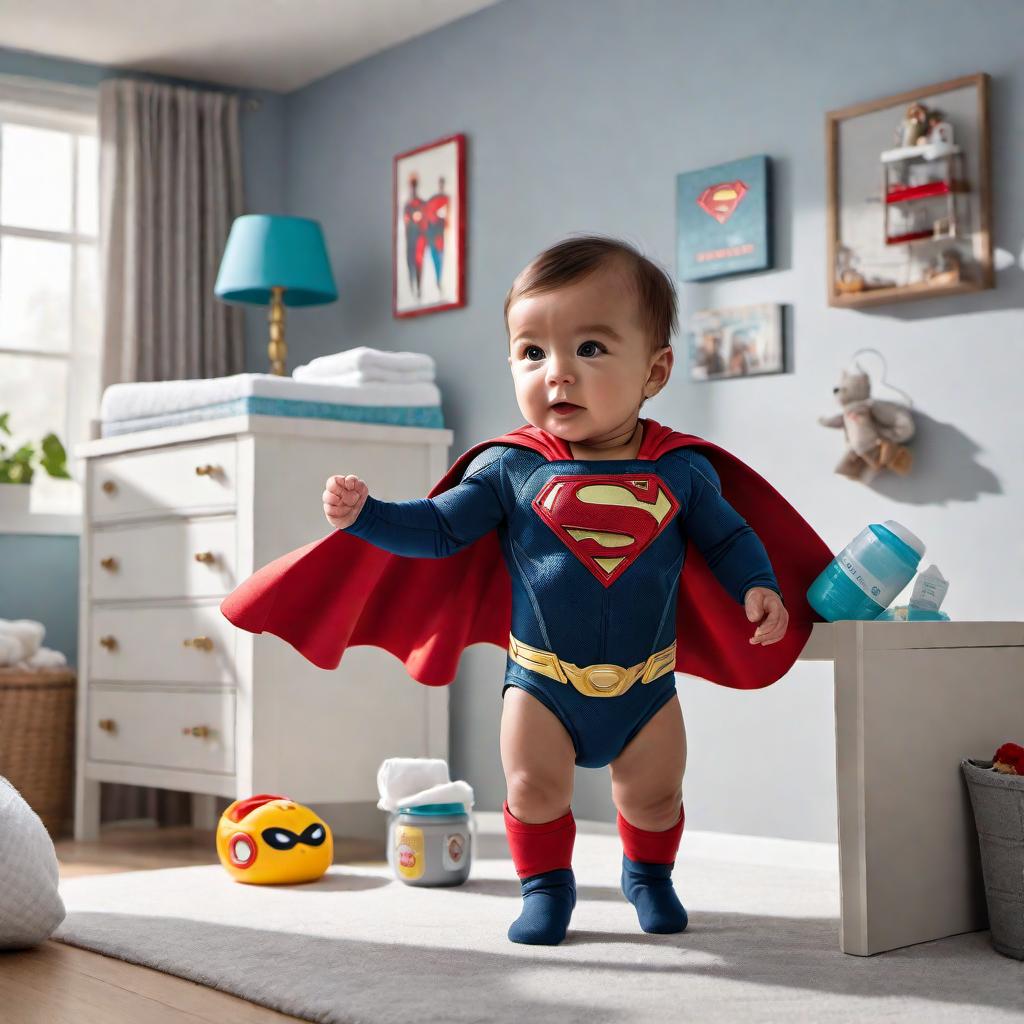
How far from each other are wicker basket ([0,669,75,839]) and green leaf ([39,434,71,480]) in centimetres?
53

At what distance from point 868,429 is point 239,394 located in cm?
133

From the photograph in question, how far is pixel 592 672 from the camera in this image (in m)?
1.87

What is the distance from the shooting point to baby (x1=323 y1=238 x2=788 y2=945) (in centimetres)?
187

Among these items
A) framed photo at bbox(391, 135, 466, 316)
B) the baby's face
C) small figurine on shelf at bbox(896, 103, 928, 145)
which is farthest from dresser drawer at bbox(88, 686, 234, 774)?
small figurine on shelf at bbox(896, 103, 928, 145)

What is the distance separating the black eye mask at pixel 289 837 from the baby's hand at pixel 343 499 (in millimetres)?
975

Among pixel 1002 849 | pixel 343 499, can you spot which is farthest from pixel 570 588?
pixel 1002 849

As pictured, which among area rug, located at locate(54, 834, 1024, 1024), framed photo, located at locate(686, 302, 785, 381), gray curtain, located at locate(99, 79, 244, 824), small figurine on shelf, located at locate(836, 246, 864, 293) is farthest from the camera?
gray curtain, located at locate(99, 79, 244, 824)

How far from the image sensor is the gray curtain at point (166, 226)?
389 centimetres

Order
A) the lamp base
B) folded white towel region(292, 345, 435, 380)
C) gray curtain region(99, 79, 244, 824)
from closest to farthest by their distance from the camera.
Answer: folded white towel region(292, 345, 435, 380), the lamp base, gray curtain region(99, 79, 244, 824)

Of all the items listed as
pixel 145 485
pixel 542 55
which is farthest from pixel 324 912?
pixel 542 55

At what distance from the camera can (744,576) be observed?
1.91m

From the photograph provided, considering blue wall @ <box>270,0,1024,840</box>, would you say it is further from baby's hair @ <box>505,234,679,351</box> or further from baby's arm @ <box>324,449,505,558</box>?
baby's arm @ <box>324,449,505,558</box>

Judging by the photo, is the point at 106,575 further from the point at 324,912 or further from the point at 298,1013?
the point at 298,1013

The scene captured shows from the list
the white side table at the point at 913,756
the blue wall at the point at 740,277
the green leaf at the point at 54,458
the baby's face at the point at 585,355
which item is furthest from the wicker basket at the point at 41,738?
the white side table at the point at 913,756
